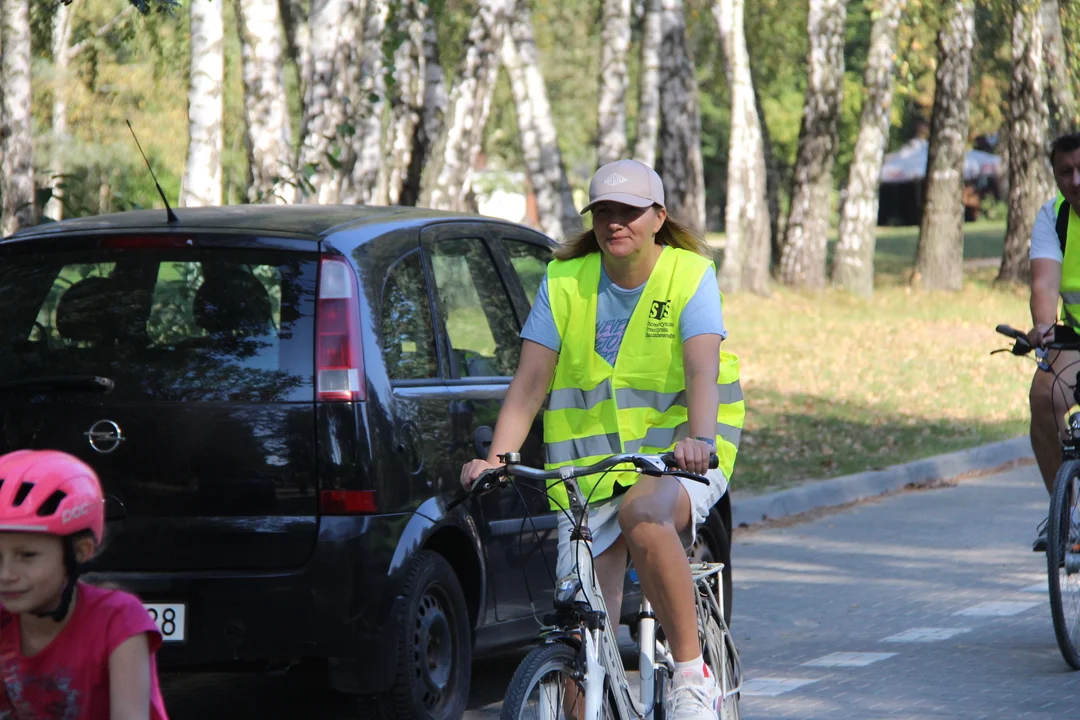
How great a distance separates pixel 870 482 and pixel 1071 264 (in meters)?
5.48

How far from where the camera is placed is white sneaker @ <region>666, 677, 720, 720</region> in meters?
4.55

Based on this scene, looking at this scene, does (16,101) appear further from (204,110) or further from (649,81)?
(649,81)

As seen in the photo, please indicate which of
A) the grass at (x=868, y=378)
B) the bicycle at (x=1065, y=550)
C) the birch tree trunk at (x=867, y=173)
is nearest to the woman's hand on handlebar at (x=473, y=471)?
the bicycle at (x=1065, y=550)

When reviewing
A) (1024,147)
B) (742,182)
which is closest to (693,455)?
(742,182)

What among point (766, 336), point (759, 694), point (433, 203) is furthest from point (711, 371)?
point (766, 336)

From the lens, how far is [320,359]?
18.3 ft

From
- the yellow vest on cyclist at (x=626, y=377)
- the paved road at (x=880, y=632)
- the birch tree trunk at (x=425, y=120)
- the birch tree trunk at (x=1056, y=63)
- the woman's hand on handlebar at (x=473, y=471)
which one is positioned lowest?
the paved road at (x=880, y=632)

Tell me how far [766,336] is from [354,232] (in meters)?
16.3

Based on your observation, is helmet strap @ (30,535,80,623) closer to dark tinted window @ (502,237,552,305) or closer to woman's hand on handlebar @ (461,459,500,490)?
woman's hand on handlebar @ (461,459,500,490)

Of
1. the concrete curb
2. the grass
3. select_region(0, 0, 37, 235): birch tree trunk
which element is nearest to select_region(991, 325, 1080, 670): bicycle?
the concrete curb

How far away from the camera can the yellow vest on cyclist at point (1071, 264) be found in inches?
288

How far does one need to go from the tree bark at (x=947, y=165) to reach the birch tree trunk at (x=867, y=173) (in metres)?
1.14

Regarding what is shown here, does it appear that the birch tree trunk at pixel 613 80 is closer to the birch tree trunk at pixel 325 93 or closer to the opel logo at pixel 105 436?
the birch tree trunk at pixel 325 93

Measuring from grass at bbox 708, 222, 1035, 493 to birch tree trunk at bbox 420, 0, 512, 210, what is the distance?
3669 millimetres
